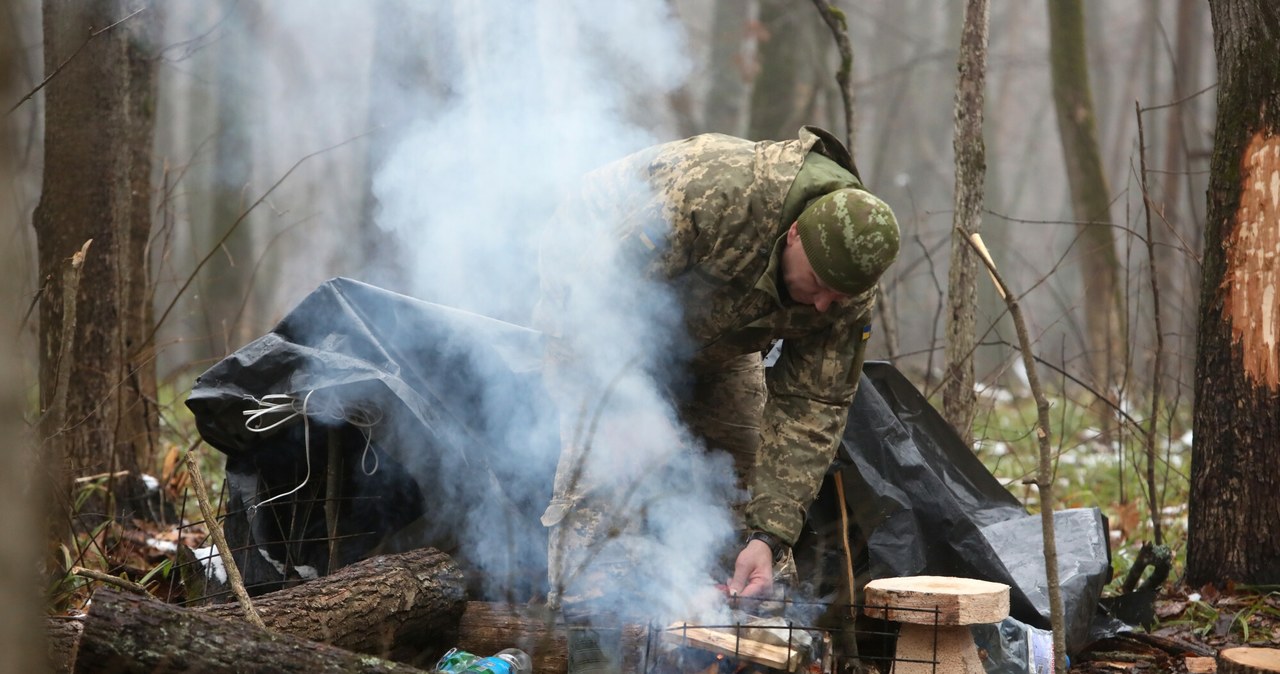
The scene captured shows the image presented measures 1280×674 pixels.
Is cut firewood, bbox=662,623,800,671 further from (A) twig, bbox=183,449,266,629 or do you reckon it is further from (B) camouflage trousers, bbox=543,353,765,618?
(A) twig, bbox=183,449,266,629

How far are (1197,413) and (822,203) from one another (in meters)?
1.88

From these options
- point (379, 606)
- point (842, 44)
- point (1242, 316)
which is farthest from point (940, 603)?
point (842, 44)

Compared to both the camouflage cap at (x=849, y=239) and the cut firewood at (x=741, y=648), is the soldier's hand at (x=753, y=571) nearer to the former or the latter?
the cut firewood at (x=741, y=648)

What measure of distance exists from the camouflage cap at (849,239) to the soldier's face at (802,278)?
0.19ft

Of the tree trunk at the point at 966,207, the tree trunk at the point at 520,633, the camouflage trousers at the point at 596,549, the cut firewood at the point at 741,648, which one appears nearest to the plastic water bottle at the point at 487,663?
the tree trunk at the point at 520,633

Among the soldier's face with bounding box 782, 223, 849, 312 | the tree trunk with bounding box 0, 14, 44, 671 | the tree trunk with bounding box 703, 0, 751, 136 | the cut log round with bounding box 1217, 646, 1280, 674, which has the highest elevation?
the tree trunk with bounding box 703, 0, 751, 136

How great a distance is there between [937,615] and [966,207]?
2.32m

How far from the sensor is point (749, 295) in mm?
3326

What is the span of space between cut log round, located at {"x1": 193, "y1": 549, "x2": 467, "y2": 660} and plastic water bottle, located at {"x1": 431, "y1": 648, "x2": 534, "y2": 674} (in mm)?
134

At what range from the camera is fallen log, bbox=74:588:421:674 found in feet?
7.08

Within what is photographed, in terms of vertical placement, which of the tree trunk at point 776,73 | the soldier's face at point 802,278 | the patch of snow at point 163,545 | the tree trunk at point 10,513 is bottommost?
the patch of snow at point 163,545

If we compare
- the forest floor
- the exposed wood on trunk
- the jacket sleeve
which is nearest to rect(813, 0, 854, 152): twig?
the jacket sleeve

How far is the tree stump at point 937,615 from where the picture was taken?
2.79m

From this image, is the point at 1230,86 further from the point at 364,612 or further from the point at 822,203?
the point at 364,612
